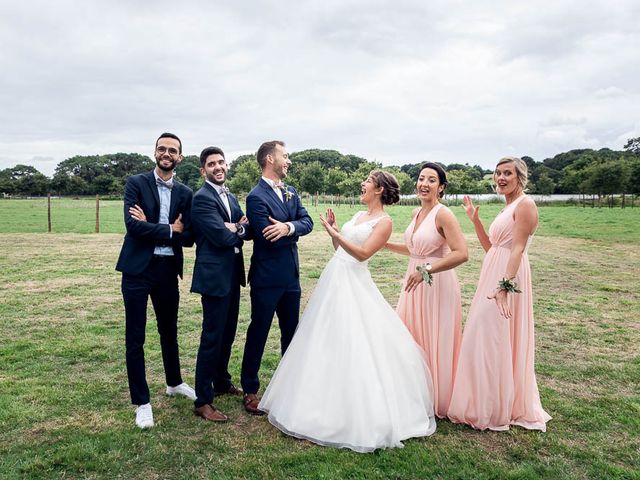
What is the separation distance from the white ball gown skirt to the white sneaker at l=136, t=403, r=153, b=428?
1135 millimetres

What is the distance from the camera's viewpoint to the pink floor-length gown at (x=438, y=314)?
5016mm

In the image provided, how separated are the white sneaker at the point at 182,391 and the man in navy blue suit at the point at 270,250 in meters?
0.73

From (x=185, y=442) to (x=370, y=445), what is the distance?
1723mm

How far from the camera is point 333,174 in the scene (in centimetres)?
7956

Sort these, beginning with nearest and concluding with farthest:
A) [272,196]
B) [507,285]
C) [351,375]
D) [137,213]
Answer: [351,375] < [507,285] < [137,213] < [272,196]

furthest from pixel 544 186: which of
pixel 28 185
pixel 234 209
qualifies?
pixel 28 185

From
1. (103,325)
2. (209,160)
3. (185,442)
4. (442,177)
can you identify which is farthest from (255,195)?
(103,325)

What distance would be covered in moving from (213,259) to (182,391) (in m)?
1.79

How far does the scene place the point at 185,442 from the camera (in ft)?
14.7

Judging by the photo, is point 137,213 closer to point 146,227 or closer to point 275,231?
point 146,227

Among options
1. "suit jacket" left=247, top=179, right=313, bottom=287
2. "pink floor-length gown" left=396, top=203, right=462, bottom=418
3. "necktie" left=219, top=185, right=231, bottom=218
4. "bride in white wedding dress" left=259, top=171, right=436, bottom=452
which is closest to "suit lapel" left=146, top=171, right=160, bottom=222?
"necktie" left=219, top=185, right=231, bottom=218

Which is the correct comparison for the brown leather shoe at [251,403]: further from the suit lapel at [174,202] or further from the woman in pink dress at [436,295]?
the suit lapel at [174,202]

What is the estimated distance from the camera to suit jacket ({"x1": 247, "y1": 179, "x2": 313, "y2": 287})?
492 cm

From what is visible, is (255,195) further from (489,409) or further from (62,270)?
(62,270)
